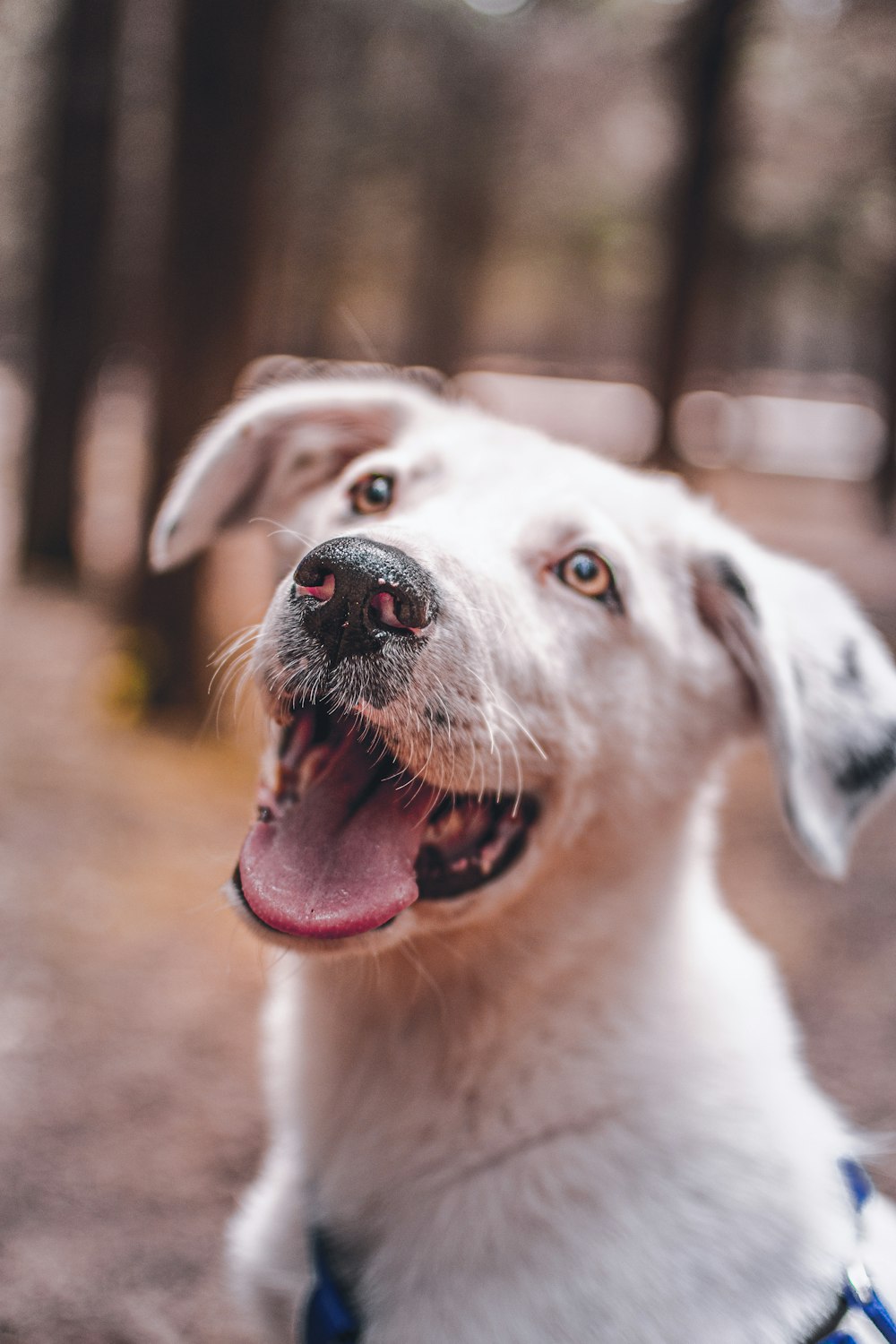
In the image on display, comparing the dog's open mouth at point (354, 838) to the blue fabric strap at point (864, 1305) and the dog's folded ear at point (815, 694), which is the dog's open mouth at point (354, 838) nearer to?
the dog's folded ear at point (815, 694)

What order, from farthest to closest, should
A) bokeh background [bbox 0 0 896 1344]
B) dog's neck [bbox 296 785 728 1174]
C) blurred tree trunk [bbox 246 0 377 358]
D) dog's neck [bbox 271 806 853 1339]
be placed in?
blurred tree trunk [bbox 246 0 377 358], bokeh background [bbox 0 0 896 1344], dog's neck [bbox 296 785 728 1174], dog's neck [bbox 271 806 853 1339]

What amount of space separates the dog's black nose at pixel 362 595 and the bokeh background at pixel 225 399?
2.41 feet

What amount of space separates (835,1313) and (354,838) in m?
1.12

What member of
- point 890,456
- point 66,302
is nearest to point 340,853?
point 66,302

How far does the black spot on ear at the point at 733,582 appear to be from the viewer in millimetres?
2291

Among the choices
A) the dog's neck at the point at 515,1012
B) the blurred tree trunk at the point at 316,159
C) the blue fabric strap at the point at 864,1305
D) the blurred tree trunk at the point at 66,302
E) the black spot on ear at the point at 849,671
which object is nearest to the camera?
the blue fabric strap at the point at 864,1305

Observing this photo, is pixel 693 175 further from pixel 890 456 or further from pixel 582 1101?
pixel 582 1101

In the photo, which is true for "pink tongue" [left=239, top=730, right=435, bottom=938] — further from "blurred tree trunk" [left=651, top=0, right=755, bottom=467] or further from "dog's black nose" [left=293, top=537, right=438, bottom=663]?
"blurred tree trunk" [left=651, top=0, right=755, bottom=467]

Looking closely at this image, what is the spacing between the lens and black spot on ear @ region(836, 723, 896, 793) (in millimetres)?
2186

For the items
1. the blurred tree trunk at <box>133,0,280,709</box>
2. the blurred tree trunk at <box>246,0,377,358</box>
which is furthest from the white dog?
the blurred tree trunk at <box>246,0,377,358</box>

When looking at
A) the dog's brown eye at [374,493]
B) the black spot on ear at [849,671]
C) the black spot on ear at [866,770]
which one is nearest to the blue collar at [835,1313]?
the black spot on ear at [866,770]

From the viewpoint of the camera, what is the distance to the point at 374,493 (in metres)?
2.46

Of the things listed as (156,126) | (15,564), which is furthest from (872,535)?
(156,126)

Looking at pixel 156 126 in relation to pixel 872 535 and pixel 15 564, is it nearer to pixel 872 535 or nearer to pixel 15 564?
pixel 15 564
